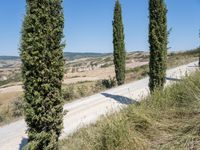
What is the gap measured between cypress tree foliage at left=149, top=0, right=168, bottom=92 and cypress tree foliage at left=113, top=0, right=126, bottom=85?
42.0 feet

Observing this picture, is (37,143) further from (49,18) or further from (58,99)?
(49,18)

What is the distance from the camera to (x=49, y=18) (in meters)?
8.89

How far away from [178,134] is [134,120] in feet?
3.80

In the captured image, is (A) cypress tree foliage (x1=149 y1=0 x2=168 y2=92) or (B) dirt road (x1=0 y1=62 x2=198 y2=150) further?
(A) cypress tree foliage (x1=149 y1=0 x2=168 y2=92)

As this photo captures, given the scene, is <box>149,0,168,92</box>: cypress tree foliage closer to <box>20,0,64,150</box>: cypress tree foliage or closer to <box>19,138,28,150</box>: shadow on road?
<box>19,138,28,150</box>: shadow on road

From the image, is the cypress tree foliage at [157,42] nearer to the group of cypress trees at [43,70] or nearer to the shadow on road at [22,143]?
the shadow on road at [22,143]

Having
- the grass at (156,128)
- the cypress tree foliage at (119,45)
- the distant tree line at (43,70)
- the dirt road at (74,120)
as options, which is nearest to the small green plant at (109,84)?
the cypress tree foliage at (119,45)

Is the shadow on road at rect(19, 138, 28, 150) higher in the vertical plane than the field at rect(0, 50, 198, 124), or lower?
higher

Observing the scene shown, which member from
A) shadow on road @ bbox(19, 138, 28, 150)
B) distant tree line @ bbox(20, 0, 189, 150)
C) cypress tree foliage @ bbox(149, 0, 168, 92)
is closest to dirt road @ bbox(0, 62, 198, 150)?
shadow on road @ bbox(19, 138, 28, 150)

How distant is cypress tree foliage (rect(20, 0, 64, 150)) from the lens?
8.72 metres

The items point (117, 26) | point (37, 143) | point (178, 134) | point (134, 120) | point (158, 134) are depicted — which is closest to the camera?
point (178, 134)

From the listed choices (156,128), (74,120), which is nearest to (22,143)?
(74,120)

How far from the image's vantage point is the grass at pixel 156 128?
5996mm

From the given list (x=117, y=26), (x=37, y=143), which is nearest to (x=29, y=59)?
(x=37, y=143)
